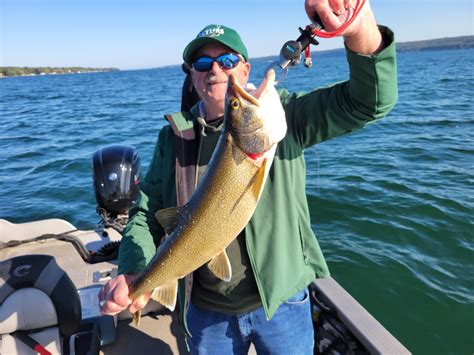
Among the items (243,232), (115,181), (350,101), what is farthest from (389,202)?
(350,101)

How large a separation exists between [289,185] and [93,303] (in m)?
3.15

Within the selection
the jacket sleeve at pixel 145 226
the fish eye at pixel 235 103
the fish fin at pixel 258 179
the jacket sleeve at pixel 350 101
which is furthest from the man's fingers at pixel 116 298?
the jacket sleeve at pixel 350 101

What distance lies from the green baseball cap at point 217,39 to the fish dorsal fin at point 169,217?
1.19 meters

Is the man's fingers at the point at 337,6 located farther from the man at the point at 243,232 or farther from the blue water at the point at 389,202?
the blue water at the point at 389,202

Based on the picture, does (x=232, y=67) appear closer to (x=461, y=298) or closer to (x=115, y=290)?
(x=115, y=290)

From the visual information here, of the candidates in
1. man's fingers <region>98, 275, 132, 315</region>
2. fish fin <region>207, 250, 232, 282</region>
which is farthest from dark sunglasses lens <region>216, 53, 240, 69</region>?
man's fingers <region>98, 275, 132, 315</region>

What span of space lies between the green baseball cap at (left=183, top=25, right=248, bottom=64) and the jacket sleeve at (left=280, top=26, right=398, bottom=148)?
474 mm

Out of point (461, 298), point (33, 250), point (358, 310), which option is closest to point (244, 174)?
point (358, 310)

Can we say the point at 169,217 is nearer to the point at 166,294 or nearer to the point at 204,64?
the point at 166,294

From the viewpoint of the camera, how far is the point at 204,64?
8.57 feet

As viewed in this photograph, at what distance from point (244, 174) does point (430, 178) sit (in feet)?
33.3

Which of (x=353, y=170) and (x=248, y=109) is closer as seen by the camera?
(x=248, y=109)

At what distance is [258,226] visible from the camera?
2.50 m

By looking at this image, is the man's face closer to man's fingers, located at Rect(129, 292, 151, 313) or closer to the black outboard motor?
man's fingers, located at Rect(129, 292, 151, 313)
